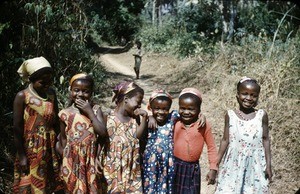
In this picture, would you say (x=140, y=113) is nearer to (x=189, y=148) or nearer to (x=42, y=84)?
(x=189, y=148)

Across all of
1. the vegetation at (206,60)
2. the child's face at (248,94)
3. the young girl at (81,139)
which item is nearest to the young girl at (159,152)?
the young girl at (81,139)

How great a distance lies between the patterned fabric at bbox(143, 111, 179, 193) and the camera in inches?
114

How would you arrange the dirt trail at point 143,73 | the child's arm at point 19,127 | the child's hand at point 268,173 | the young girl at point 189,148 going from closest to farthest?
the child's arm at point 19,127, the young girl at point 189,148, the child's hand at point 268,173, the dirt trail at point 143,73

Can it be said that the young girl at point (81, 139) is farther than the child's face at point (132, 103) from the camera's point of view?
No

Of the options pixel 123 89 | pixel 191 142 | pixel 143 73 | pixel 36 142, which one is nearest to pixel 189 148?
pixel 191 142

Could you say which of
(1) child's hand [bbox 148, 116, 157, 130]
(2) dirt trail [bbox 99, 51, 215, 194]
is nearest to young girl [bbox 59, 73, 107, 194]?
(1) child's hand [bbox 148, 116, 157, 130]

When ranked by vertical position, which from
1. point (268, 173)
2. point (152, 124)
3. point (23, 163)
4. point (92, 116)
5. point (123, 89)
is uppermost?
point (123, 89)

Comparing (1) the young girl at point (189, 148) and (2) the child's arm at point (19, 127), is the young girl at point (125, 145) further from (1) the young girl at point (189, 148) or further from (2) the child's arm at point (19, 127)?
(2) the child's arm at point (19, 127)

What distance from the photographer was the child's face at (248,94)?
3.01 meters

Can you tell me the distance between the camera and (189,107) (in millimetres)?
2893

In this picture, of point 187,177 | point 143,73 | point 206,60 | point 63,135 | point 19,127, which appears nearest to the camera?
point 19,127

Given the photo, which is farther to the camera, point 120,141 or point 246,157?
point 246,157

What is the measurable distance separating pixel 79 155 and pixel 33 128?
42 cm

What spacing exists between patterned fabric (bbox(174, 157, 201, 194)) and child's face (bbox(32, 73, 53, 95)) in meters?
1.26
